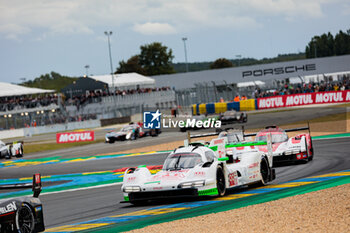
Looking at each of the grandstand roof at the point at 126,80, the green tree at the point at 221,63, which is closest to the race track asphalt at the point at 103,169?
the grandstand roof at the point at 126,80

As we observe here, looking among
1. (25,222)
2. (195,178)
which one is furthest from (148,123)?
(25,222)

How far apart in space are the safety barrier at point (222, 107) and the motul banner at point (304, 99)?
34.0 inches

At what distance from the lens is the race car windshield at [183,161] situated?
43.0ft

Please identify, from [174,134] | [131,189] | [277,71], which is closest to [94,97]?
[277,71]

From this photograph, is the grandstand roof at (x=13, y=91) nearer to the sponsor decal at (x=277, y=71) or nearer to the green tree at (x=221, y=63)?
the sponsor decal at (x=277, y=71)

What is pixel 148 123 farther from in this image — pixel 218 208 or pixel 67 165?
pixel 218 208

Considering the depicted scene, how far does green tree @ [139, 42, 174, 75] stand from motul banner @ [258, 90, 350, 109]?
7721cm

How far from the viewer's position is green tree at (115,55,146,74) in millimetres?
126812

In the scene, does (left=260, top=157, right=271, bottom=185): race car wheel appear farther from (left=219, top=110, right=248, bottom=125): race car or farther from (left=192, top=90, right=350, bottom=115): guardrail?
(left=192, top=90, right=350, bottom=115): guardrail

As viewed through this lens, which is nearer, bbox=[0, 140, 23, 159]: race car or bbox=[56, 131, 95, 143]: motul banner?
bbox=[0, 140, 23, 159]: race car

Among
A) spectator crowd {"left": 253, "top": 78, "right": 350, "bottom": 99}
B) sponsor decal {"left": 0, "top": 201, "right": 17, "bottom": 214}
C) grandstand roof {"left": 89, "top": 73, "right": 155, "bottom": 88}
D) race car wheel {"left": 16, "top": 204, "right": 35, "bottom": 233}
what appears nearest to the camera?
sponsor decal {"left": 0, "top": 201, "right": 17, "bottom": 214}

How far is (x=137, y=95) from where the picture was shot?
6888 cm

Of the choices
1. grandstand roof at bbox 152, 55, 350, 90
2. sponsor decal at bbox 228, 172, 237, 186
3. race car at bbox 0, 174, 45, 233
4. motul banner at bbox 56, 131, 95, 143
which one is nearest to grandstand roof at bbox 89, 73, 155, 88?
grandstand roof at bbox 152, 55, 350, 90

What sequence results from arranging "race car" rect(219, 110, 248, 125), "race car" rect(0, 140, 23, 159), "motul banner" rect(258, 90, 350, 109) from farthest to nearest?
1. "motul banner" rect(258, 90, 350, 109)
2. "race car" rect(219, 110, 248, 125)
3. "race car" rect(0, 140, 23, 159)
